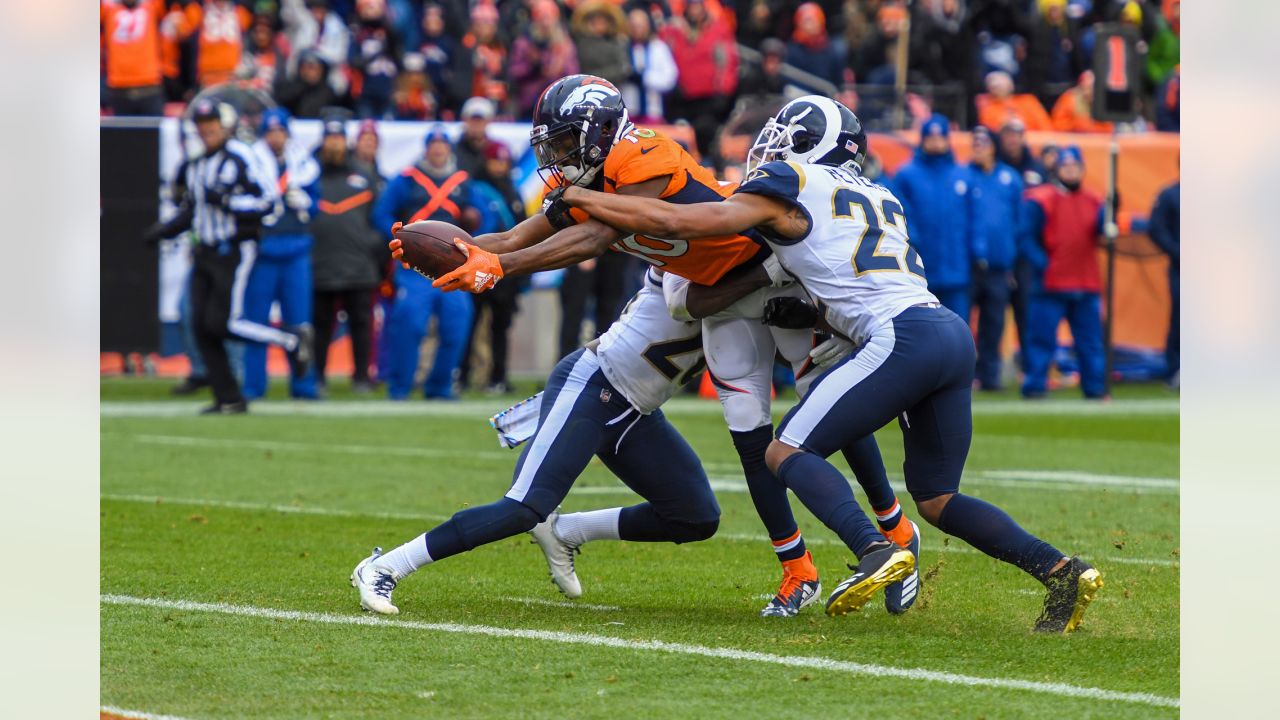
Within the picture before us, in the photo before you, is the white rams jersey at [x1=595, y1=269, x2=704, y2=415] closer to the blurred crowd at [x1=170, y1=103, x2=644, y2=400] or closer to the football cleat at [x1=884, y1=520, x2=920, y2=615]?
the football cleat at [x1=884, y1=520, x2=920, y2=615]

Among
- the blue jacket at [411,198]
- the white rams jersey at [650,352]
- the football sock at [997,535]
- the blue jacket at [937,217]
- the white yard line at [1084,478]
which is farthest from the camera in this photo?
the blue jacket at [937,217]

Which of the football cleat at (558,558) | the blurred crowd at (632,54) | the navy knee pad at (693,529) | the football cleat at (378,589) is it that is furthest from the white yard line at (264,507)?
the blurred crowd at (632,54)

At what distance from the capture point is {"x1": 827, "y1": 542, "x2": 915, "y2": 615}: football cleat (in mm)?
5082

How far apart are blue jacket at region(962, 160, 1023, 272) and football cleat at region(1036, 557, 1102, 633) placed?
1076 centimetres

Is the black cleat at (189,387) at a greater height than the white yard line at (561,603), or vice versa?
the white yard line at (561,603)

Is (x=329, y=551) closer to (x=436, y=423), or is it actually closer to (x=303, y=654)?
(x=303, y=654)

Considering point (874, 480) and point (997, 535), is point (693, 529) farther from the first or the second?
point (997, 535)

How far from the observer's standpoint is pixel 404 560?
18.9ft

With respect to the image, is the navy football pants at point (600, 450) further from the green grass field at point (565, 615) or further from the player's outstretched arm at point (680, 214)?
the player's outstretched arm at point (680, 214)

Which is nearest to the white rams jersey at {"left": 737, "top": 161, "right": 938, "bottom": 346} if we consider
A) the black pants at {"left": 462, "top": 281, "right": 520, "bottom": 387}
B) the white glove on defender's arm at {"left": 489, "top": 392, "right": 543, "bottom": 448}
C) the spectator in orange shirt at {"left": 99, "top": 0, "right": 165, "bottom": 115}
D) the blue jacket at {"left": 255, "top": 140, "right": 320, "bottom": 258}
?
the white glove on defender's arm at {"left": 489, "top": 392, "right": 543, "bottom": 448}

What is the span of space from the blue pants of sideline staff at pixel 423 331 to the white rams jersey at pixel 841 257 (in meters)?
9.23

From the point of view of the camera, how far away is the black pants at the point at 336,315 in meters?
15.5
